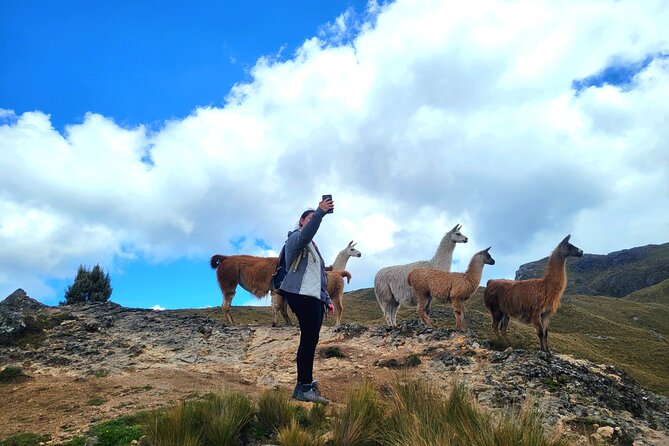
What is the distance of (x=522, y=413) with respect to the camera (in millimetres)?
3980

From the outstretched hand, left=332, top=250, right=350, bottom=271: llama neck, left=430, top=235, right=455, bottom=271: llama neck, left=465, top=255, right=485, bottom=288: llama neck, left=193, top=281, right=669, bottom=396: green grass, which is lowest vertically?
left=193, top=281, right=669, bottom=396: green grass

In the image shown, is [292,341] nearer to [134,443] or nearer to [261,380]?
[261,380]

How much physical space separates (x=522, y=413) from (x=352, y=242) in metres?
12.9

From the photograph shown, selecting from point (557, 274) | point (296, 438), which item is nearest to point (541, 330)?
point (557, 274)

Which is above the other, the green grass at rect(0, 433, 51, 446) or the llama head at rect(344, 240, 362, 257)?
the llama head at rect(344, 240, 362, 257)

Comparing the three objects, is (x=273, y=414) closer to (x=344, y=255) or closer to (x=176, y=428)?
(x=176, y=428)

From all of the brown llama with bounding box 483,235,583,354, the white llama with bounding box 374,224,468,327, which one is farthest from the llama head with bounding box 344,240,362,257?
the brown llama with bounding box 483,235,583,354

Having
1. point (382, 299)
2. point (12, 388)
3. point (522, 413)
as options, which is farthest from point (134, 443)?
point (382, 299)

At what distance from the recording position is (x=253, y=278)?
1442 cm

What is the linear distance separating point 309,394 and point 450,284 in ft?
24.8

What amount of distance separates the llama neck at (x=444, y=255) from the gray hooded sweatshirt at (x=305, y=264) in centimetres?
909

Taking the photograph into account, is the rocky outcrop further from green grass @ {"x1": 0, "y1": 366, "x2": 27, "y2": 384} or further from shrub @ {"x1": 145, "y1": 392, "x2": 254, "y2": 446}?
shrub @ {"x1": 145, "y1": 392, "x2": 254, "y2": 446}

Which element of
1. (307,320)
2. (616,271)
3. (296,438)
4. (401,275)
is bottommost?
(296,438)

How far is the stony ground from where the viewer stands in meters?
6.86
